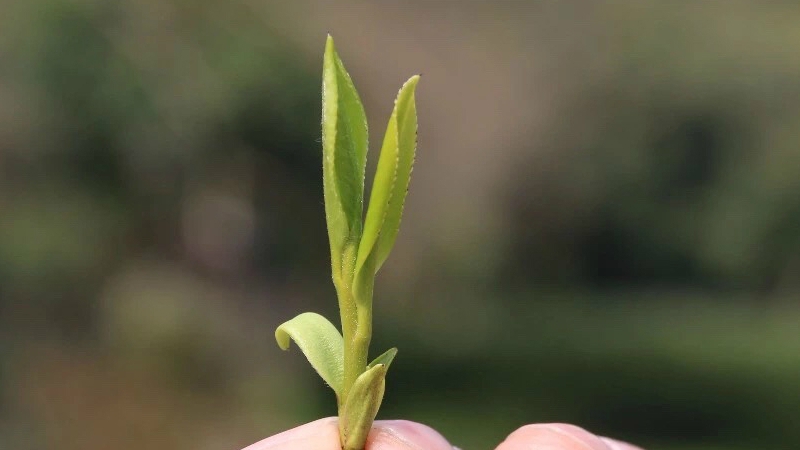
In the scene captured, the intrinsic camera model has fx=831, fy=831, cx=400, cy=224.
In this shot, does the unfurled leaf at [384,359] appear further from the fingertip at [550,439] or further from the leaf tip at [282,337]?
the fingertip at [550,439]

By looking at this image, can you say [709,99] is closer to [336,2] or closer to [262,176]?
[336,2]

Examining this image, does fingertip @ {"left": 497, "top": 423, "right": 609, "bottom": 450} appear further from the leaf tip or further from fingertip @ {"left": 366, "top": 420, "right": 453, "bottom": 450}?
the leaf tip

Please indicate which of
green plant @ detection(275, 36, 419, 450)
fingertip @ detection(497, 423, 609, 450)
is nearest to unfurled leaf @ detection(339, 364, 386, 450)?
green plant @ detection(275, 36, 419, 450)

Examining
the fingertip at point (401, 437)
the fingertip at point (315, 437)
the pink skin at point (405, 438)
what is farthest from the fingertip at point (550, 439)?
the fingertip at point (315, 437)

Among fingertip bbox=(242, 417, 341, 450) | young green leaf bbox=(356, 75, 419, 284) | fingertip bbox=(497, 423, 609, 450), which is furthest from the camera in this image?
fingertip bbox=(497, 423, 609, 450)

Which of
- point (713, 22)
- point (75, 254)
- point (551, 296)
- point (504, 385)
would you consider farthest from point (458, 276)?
point (713, 22)

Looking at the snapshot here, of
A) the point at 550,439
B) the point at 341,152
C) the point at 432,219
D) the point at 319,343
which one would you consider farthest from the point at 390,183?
the point at 432,219

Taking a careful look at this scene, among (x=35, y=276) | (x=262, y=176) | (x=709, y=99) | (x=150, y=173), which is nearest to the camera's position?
(x=35, y=276)
